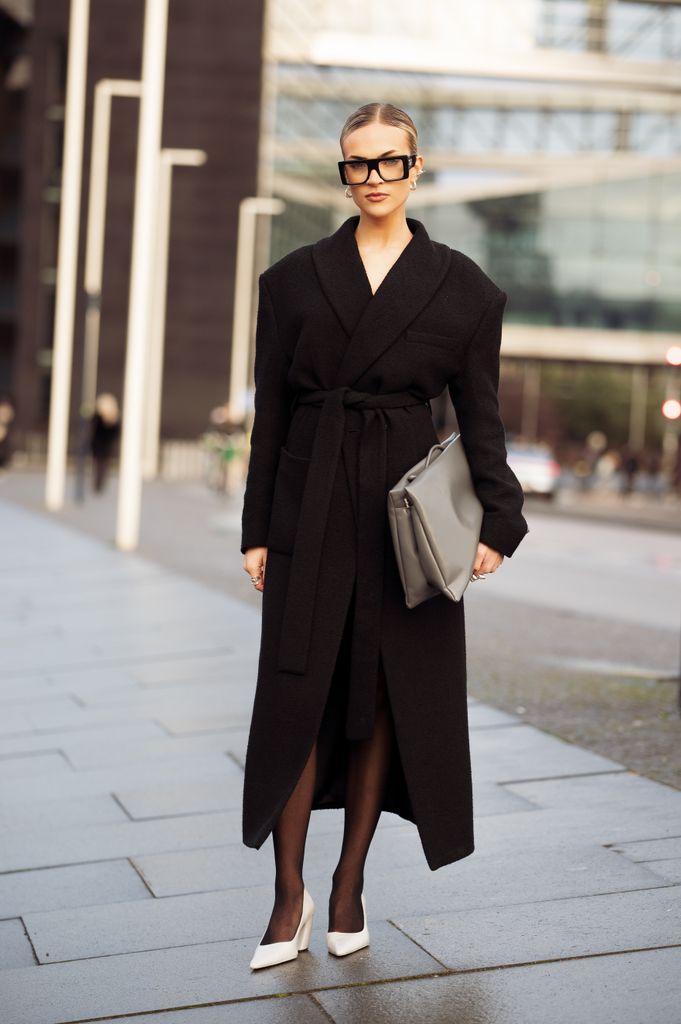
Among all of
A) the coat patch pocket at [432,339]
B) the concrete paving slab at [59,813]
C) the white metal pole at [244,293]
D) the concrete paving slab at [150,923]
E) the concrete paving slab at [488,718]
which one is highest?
the white metal pole at [244,293]

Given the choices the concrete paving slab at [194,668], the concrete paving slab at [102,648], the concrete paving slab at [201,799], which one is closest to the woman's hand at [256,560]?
the concrete paving slab at [201,799]

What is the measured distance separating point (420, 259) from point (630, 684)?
182 inches

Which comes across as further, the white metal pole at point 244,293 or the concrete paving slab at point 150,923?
the white metal pole at point 244,293

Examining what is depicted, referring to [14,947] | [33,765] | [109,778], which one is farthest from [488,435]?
[33,765]

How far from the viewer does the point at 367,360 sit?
3.56 meters

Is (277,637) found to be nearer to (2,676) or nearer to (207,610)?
(2,676)

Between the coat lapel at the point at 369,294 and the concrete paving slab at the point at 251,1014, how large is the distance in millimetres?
1331

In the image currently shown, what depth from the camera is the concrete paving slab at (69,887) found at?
4305mm

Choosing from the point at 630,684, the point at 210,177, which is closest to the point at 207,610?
the point at 630,684

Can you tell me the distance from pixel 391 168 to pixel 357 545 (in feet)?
2.75

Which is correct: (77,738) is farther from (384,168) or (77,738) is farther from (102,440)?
(102,440)

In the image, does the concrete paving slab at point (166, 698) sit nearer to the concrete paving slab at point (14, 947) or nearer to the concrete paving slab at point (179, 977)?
the concrete paving slab at point (14, 947)

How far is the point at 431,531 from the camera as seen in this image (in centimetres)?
347

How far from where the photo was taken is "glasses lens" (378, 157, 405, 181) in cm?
358
